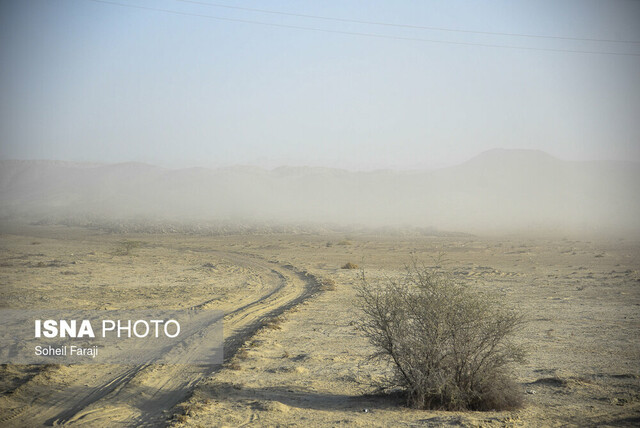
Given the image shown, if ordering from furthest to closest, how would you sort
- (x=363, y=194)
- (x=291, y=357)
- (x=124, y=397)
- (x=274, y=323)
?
(x=363, y=194), (x=274, y=323), (x=291, y=357), (x=124, y=397)

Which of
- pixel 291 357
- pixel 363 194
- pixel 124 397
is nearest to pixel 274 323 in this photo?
pixel 291 357

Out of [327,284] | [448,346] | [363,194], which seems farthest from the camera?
[363,194]

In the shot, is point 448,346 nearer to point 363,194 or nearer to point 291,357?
point 291,357

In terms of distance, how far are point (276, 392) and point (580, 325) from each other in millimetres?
10731

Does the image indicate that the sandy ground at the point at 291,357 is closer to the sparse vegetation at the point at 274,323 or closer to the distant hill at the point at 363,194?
the sparse vegetation at the point at 274,323

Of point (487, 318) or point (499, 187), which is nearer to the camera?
point (487, 318)

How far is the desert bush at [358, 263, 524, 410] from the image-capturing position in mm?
8016

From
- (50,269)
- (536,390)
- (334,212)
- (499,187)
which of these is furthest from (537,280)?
(499,187)

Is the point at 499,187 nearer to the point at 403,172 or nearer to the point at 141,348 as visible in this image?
the point at 403,172

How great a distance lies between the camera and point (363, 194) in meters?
164

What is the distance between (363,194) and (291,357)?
15358 centimetres

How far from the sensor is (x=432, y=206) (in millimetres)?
136750

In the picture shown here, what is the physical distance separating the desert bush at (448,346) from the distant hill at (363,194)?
90971mm

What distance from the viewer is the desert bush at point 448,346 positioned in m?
8.02
